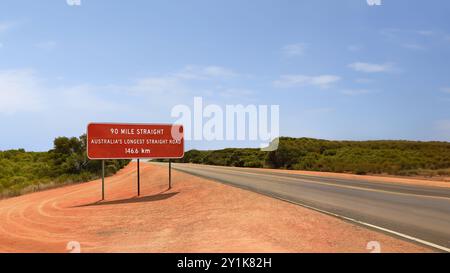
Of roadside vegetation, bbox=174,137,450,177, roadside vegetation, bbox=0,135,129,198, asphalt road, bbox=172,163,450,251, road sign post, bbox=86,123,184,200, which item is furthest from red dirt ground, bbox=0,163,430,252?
roadside vegetation, bbox=174,137,450,177

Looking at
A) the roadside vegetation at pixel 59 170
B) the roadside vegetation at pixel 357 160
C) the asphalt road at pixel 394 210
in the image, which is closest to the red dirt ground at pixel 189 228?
the asphalt road at pixel 394 210

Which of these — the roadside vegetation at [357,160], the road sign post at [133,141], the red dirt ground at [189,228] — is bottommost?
the red dirt ground at [189,228]

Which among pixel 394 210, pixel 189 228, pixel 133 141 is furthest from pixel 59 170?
pixel 394 210

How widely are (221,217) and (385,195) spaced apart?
28.2 ft

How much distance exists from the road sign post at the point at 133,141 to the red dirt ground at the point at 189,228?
239 cm

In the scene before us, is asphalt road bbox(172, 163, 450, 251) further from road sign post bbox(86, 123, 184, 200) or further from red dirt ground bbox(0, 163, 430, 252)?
road sign post bbox(86, 123, 184, 200)

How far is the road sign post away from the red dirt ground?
239cm

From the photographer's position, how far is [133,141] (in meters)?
20.6

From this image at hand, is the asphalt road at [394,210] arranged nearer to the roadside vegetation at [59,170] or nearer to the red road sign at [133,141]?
the red road sign at [133,141]

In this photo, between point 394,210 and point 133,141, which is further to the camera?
point 133,141

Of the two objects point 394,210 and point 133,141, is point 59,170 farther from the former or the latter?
point 394,210

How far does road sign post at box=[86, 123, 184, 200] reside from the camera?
20.0m

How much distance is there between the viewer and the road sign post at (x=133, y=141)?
786 inches
